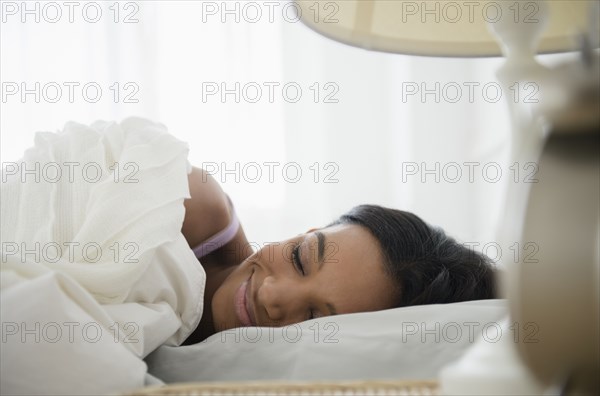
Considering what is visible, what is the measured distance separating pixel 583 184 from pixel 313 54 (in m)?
2.20

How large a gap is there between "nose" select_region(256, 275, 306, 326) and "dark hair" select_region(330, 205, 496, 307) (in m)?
0.13

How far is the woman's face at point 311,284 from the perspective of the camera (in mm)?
882

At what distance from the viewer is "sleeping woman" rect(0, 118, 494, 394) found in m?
0.59

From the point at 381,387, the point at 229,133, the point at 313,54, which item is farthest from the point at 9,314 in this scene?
the point at 313,54

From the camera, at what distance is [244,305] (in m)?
0.94
